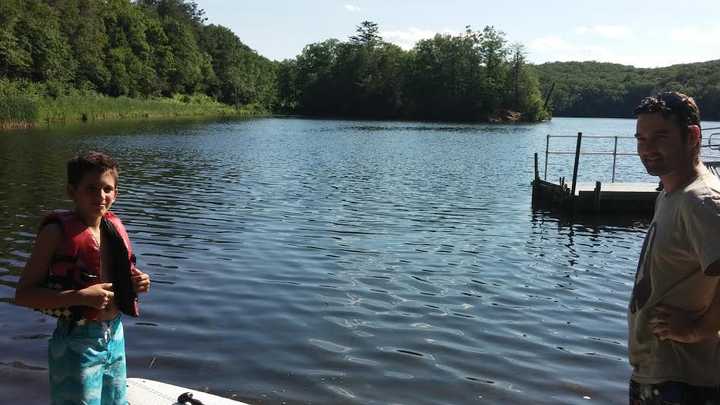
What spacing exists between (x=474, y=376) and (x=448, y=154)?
115ft

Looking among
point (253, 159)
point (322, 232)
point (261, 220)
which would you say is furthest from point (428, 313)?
point (253, 159)

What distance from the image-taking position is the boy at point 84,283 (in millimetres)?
3322

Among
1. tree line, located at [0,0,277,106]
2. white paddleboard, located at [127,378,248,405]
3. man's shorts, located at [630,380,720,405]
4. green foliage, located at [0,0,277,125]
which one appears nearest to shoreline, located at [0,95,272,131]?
green foliage, located at [0,0,277,125]

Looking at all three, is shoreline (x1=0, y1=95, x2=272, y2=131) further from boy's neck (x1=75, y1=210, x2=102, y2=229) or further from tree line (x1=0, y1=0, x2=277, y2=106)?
boy's neck (x1=75, y1=210, x2=102, y2=229)

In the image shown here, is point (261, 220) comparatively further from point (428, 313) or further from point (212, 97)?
point (212, 97)

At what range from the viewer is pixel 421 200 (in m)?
21.1

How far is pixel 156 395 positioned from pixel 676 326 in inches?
→ 133

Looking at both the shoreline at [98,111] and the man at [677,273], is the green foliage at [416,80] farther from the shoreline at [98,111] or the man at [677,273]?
the man at [677,273]

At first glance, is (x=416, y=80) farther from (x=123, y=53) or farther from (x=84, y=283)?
(x=84, y=283)

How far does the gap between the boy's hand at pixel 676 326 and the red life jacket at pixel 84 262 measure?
9.14 ft

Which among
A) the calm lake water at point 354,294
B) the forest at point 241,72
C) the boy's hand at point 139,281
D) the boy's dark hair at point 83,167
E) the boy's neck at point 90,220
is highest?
the forest at point 241,72

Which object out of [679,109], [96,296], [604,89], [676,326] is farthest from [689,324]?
[604,89]

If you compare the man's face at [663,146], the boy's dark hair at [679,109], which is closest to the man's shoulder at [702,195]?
the man's face at [663,146]

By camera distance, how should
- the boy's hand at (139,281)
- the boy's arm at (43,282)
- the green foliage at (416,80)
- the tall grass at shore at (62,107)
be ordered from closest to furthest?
the boy's arm at (43,282) → the boy's hand at (139,281) → the tall grass at shore at (62,107) → the green foliage at (416,80)
